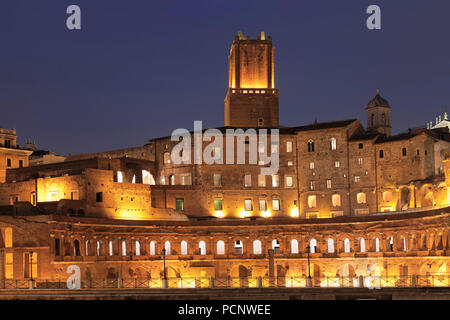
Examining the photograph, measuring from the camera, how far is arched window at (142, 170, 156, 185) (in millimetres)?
89750

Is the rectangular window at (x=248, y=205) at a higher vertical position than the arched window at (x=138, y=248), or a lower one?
higher

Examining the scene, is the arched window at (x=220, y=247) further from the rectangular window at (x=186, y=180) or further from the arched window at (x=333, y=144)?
the arched window at (x=333, y=144)

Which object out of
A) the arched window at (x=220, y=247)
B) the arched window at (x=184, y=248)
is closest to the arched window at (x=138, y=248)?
the arched window at (x=184, y=248)

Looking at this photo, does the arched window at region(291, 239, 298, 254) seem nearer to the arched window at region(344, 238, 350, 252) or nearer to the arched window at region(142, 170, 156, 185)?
the arched window at region(344, 238, 350, 252)

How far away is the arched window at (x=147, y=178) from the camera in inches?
3533

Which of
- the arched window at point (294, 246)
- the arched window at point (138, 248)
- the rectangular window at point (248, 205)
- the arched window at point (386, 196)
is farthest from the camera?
the rectangular window at point (248, 205)

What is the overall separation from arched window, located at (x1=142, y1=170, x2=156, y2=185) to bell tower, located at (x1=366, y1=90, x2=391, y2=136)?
2828 cm

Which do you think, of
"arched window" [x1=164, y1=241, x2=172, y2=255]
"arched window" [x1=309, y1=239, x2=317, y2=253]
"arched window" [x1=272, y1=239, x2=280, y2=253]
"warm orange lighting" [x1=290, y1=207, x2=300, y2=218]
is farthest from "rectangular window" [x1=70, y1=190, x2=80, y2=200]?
"warm orange lighting" [x1=290, y1=207, x2=300, y2=218]

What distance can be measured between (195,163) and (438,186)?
92.0ft

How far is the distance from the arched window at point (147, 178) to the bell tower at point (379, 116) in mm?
28278

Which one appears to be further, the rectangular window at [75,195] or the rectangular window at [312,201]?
the rectangular window at [312,201]

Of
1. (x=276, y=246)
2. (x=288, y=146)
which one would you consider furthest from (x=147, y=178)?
(x=276, y=246)

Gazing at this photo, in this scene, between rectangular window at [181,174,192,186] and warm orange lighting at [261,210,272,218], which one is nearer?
warm orange lighting at [261,210,272,218]

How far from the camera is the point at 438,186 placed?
76.7m
